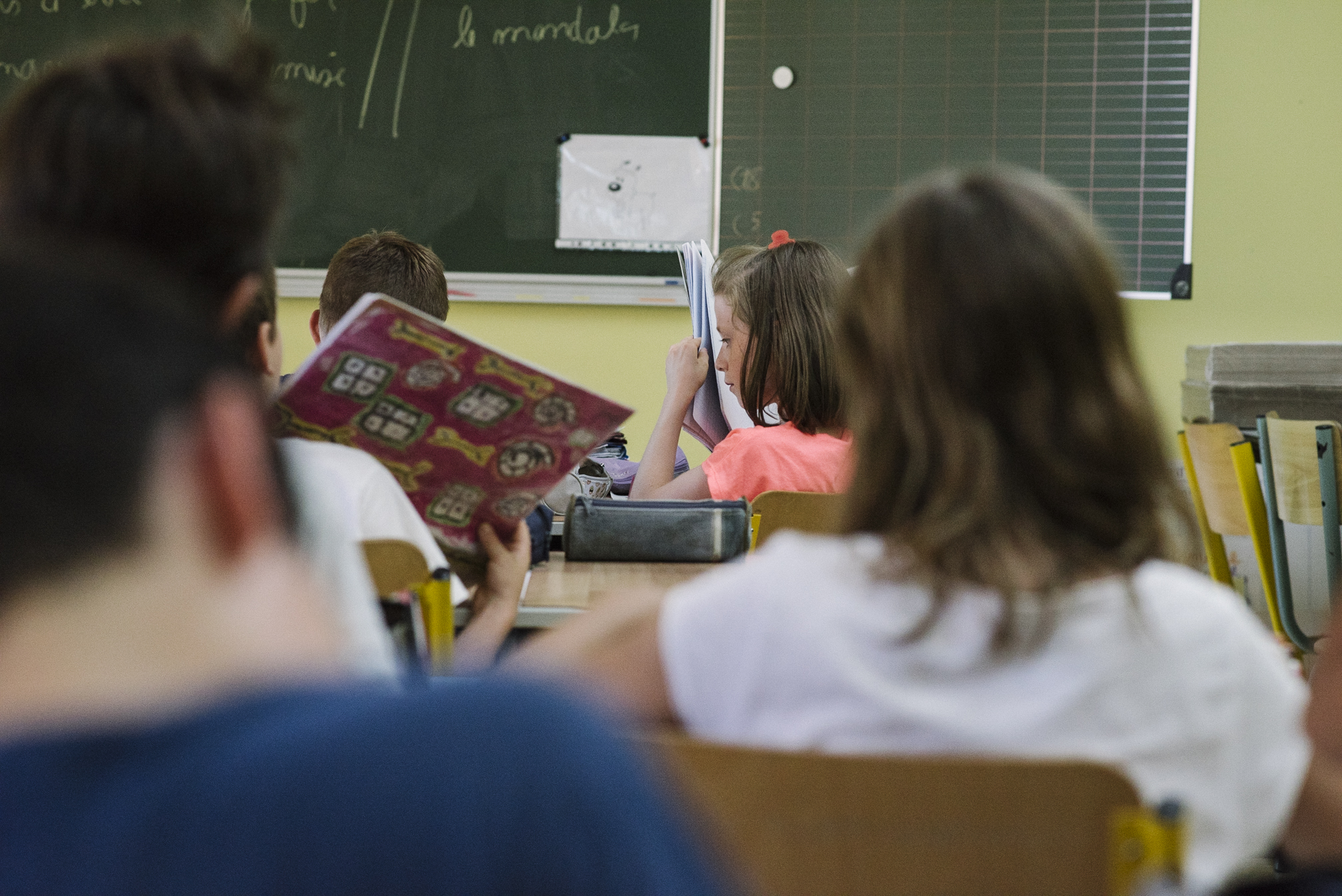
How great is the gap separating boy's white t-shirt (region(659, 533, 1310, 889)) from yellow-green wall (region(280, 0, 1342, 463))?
11.0 ft

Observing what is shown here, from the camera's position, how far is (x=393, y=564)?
1202 millimetres

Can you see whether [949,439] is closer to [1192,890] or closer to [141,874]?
[1192,890]

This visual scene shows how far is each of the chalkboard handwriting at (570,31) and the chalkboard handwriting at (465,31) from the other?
0.08 metres

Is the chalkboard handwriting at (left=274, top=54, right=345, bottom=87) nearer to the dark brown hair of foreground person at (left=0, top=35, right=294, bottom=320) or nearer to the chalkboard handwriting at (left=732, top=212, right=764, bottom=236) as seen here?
the chalkboard handwriting at (left=732, top=212, right=764, bottom=236)

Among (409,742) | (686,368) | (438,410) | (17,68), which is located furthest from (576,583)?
(17,68)

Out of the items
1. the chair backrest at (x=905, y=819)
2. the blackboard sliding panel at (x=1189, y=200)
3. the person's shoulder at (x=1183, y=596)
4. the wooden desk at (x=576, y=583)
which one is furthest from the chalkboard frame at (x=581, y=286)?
the chair backrest at (x=905, y=819)

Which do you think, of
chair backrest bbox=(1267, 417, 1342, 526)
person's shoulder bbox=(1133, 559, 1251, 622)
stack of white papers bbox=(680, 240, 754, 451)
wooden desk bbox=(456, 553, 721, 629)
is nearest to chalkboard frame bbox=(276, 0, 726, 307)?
stack of white papers bbox=(680, 240, 754, 451)

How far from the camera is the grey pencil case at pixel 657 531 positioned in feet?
6.04

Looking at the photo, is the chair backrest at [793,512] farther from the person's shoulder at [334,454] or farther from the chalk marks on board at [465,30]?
the chalk marks on board at [465,30]

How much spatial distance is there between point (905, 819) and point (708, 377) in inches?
80.4

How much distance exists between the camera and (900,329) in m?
0.83

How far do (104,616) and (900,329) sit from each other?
0.61m

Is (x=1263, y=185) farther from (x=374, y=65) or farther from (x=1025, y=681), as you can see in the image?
(x=1025, y=681)

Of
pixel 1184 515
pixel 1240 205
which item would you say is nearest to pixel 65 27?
pixel 1240 205
